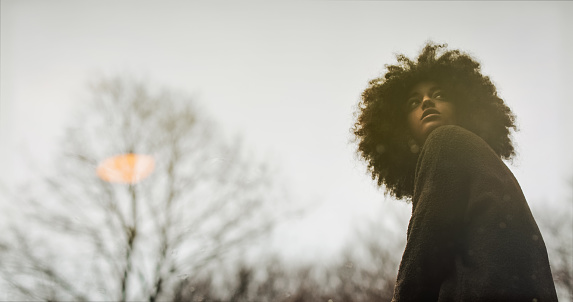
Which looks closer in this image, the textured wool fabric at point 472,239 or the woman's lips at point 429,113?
the textured wool fabric at point 472,239

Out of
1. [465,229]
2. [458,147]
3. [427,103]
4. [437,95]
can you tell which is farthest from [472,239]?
[437,95]

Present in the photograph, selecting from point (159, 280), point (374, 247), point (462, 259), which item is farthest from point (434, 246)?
point (374, 247)

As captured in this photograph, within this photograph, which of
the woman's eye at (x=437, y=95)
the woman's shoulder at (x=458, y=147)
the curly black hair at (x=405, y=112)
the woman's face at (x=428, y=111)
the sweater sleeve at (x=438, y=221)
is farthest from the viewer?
the curly black hair at (x=405, y=112)

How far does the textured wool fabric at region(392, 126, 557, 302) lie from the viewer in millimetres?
1737

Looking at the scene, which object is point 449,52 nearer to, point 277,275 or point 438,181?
point 438,181

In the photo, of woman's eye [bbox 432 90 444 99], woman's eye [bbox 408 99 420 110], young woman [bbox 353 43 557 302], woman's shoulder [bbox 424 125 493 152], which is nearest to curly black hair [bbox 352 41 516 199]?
woman's eye [bbox 432 90 444 99]

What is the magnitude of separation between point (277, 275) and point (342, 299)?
751 cm

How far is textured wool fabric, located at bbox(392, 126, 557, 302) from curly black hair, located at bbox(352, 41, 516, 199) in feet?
3.28

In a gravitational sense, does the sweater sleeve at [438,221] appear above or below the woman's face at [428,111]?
below

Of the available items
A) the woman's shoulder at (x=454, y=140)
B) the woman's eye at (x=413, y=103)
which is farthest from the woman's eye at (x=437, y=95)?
the woman's shoulder at (x=454, y=140)

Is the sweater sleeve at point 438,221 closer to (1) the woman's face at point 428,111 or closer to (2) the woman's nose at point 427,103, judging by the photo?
(1) the woman's face at point 428,111

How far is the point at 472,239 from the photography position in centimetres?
188

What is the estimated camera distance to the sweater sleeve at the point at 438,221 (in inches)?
75.6

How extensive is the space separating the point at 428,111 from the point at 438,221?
3.39ft
